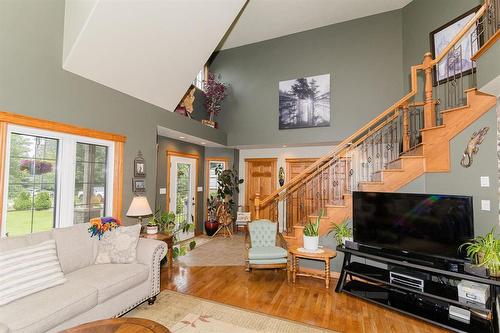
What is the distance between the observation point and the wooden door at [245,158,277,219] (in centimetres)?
715

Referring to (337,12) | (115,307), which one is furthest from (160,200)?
(337,12)

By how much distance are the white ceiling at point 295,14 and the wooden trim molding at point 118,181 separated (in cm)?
396

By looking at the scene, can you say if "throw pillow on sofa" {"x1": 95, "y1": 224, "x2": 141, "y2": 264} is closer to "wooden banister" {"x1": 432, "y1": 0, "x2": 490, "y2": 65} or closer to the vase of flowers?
the vase of flowers

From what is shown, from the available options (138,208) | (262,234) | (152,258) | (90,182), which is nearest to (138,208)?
(138,208)

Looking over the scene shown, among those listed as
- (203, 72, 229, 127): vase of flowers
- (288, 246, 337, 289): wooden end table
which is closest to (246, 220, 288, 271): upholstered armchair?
(288, 246, 337, 289): wooden end table

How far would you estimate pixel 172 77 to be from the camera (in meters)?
4.36

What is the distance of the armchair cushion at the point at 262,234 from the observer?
4172 millimetres

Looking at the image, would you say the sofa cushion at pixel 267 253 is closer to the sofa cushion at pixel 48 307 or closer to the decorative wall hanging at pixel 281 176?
the sofa cushion at pixel 48 307

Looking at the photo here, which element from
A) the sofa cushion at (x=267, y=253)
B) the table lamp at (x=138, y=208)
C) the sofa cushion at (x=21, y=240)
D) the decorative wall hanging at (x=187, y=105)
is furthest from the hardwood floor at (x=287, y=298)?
the decorative wall hanging at (x=187, y=105)

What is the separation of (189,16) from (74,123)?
2288mm

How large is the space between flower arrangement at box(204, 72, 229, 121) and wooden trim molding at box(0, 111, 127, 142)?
3.09 metres

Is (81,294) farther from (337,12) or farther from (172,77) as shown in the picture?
(337,12)

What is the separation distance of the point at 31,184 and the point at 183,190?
139 inches

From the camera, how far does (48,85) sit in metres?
2.94
